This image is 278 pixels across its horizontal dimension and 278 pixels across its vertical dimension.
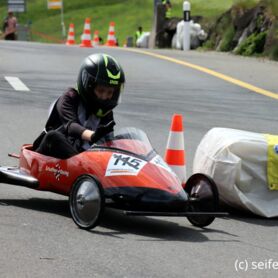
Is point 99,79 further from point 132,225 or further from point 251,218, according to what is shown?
point 251,218

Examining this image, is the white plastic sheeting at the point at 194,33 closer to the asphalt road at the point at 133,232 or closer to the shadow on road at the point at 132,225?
the asphalt road at the point at 133,232

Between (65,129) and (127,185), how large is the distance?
3.65 ft

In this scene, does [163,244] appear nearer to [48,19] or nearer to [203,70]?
[203,70]

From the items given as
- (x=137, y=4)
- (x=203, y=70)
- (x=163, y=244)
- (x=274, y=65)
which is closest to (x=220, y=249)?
(x=163, y=244)

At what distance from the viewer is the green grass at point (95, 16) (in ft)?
172

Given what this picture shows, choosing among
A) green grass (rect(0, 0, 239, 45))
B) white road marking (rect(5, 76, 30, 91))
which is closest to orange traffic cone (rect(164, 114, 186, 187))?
white road marking (rect(5, 76, 30, 91))

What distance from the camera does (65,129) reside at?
26.5 ft

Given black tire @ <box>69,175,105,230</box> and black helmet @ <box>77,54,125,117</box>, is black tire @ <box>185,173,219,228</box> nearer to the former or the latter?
black tire @ <box>69,175,105,230</box>

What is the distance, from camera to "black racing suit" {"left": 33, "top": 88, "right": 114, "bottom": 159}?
7871 mm

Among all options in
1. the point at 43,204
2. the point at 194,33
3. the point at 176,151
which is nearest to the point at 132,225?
the point at 43,204

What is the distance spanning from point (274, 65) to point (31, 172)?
14.7 m

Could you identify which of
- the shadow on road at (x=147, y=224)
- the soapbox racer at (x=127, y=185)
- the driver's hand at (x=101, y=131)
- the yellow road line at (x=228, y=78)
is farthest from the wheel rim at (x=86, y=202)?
the yellow road line at (x=228, y=78)

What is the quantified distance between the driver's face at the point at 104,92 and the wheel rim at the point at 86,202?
0.95m

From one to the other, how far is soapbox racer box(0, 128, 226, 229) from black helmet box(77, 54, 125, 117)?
1.57 feet
